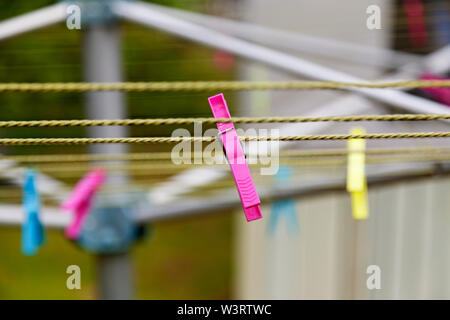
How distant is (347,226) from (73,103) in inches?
41.0

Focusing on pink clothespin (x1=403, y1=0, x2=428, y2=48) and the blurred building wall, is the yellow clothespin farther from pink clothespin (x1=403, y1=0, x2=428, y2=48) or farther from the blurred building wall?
pink clothespin (x1=403, y1=0, x2=428, y2=48)

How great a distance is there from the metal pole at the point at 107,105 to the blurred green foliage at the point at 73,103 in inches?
3.5

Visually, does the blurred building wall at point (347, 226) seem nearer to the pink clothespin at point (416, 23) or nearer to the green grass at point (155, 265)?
the pink clothespin at point (416, 23)

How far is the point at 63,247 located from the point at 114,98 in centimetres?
227

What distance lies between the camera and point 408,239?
2.05 meters

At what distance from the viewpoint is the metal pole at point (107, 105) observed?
1173 mm

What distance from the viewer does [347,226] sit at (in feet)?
7.64

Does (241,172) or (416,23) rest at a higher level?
(416,23)

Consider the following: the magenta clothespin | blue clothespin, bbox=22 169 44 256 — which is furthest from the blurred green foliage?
the magenta clothespin

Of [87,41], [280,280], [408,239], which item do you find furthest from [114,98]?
[280,280]

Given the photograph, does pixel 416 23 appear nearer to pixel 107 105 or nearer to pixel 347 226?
pixel 347 226

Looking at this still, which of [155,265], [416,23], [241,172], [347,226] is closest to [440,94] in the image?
[416,23]

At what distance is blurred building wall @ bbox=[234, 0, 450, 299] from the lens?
6.46 feet

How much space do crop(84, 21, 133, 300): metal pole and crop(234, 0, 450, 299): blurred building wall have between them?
2.89 feet
